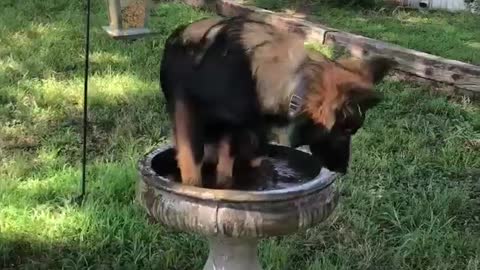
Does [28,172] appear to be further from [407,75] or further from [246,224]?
[407,75]

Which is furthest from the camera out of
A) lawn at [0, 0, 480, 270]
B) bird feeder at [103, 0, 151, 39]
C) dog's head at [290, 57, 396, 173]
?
bird feeder at [103, 0, 151, 39]

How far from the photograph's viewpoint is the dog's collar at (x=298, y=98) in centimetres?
183

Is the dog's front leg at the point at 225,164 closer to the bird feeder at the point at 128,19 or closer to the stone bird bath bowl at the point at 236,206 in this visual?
the stone bird bath bowl at the point at 236,206

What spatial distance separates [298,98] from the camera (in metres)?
1.84

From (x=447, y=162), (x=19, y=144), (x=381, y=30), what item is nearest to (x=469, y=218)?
(x=447, y=162)

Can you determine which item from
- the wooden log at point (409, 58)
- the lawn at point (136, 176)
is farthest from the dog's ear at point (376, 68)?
the wooden log at point (409, 58)

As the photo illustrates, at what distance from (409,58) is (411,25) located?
181 centimetres

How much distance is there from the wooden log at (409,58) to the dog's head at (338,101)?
265cm

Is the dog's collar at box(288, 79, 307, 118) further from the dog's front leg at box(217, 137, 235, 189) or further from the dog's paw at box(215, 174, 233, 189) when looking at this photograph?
the dog's paw at box(215, 174, 233, 189)

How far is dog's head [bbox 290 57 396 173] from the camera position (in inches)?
71.5

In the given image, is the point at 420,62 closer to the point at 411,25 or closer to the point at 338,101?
the point at 411,25

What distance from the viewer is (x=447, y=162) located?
13.2 feet

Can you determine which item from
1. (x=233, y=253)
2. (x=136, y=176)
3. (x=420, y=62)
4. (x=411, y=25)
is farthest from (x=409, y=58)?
(x=233, y=253)

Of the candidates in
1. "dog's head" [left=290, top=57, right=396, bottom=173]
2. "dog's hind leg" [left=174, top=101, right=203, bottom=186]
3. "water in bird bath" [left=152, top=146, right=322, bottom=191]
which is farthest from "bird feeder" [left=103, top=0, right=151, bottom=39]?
"dog's head" [left=290, top=57, right=396, bottom=173]
